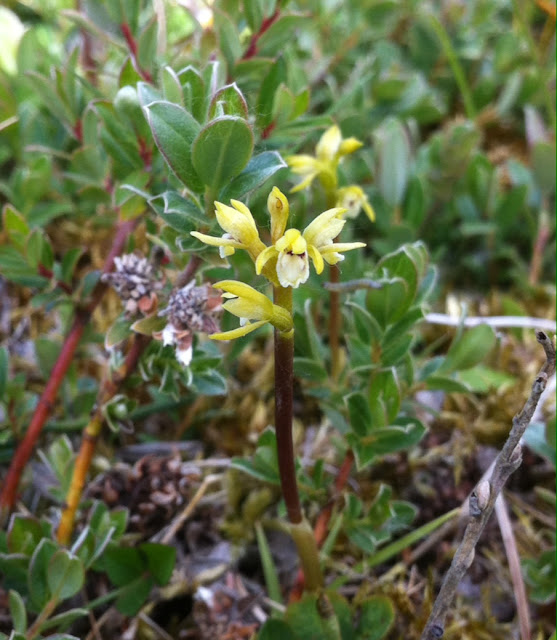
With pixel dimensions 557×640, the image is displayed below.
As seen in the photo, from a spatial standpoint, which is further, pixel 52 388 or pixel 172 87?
pixel 52 388

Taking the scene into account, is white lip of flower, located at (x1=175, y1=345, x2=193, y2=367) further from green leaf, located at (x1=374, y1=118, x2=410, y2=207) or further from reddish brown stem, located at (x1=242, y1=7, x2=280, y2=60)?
green leaf, located at (x1=374, y1=118, x2=410, y2=207)

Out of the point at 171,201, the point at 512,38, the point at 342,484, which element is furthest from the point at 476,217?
the point at 171,201

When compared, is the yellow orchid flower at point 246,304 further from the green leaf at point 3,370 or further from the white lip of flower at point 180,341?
the green leaf at point 3,370

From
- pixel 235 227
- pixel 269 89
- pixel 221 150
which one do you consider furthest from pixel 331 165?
pixel 235 227

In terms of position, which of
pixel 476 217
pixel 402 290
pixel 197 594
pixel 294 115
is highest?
pixel 294 115

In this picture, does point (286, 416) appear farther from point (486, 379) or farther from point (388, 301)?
point (486, 379)

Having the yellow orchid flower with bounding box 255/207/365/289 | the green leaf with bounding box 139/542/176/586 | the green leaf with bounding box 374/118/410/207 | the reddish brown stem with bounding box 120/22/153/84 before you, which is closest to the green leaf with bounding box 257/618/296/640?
the green leaf with bounding box 139/542/176/586

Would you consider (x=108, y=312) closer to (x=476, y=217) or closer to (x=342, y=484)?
(x=342, y=484)
